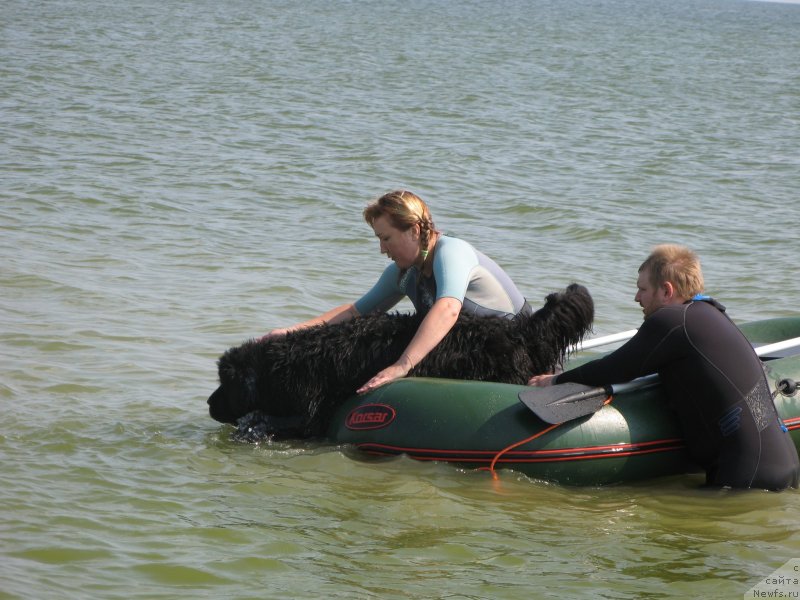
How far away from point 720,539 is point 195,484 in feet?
7.53

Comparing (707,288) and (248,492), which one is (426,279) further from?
(707,288)

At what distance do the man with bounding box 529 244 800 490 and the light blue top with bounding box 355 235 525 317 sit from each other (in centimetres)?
74

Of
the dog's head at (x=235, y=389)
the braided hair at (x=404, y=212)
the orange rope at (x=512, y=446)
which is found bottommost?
the orange rope at (x=512, y=446)

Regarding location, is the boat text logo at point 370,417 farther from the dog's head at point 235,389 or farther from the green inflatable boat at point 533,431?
the dog's head at point 235,389

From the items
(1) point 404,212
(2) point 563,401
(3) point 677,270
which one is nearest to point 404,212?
(1) point 404,212

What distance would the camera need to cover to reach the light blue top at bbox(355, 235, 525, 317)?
5359mm

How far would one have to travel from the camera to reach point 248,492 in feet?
16.4

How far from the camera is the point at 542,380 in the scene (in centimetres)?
523

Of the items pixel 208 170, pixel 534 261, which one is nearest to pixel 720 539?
pixel 534 261

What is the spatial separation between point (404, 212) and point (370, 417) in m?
0.99

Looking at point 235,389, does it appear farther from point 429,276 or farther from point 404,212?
point 404,212

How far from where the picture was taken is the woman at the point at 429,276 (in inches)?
206

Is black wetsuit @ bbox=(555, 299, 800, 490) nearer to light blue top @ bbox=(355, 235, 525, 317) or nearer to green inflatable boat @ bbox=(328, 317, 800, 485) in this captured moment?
green inflatable boat @ bbox=(328, 317, 800, 485)

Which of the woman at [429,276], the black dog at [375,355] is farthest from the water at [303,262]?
the woman at [429,276]
